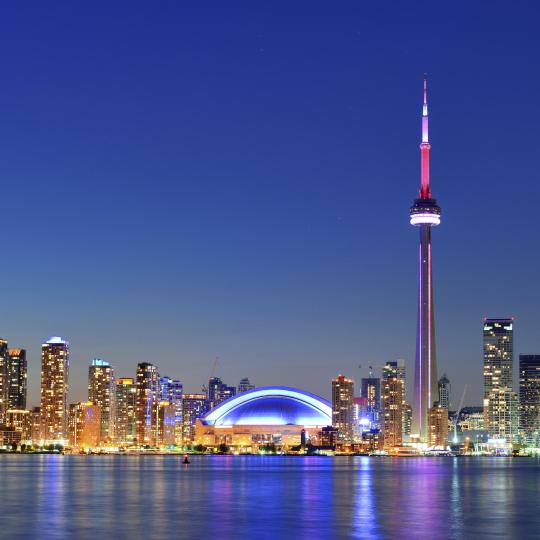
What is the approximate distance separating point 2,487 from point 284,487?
29.2 metres

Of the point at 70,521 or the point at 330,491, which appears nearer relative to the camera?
the point at 70,521

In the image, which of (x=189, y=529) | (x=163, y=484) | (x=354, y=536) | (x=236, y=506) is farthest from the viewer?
(x=163, y=484)

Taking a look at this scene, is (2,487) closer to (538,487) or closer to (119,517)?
(119,517)

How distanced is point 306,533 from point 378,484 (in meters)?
62.2

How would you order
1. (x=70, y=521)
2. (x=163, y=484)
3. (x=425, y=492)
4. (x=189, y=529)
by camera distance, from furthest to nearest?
(x=163, y=484) < (x=425, y=492) < (x=70, y=521) < (x=189, y=529)

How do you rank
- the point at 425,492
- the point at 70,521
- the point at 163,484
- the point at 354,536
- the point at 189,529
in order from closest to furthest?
A: the point at 354,536
the point at 189,529
the point at 70,521
the point at 425,492
the point at 163,484

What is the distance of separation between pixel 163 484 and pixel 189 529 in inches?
2318

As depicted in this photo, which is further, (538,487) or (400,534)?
(538,487)

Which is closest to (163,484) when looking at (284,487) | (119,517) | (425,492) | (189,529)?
(284,487)

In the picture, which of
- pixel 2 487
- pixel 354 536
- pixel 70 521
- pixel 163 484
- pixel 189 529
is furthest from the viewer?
pixel 163 484

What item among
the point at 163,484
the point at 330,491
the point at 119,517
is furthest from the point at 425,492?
the point at 119,517

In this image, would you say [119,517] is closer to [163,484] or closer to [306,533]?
[306,533]

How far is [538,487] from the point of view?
121 meters

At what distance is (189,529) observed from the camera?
6188 cm
